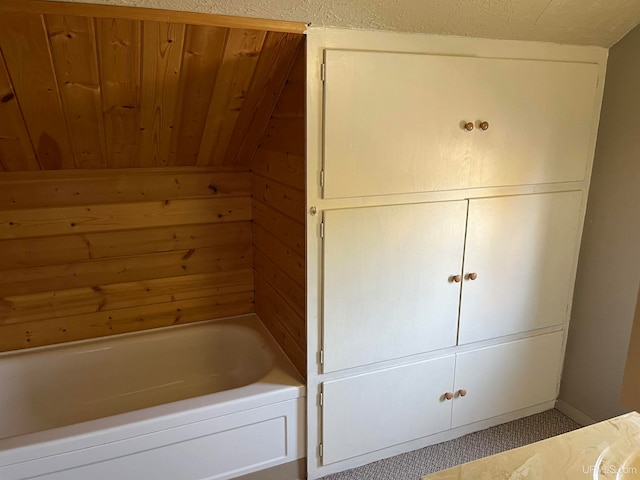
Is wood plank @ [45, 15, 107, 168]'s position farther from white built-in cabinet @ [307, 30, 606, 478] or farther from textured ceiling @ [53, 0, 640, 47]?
white built-in cabinet @ [307, 30, 606, 478]

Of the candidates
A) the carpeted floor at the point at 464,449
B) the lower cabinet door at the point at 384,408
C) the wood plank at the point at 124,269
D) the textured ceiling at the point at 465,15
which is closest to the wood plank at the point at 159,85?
the textured ceiling at the point at 465,15

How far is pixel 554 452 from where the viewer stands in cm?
105

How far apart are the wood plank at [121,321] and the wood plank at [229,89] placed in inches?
29.9

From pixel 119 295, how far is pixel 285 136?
3.82 feet

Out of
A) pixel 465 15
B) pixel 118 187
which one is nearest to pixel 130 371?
pixel 118 187

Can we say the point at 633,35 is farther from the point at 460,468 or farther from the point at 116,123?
the point at 116,123

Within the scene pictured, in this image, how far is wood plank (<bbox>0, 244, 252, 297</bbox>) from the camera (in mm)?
2158

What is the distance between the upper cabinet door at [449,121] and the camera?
1716 millimetres

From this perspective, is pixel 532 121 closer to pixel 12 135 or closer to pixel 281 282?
pixel 281 282

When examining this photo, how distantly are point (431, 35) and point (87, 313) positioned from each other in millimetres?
1959

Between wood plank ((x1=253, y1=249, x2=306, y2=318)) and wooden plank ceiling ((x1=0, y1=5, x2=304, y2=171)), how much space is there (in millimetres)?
579

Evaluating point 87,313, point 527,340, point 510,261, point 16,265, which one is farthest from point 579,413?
point 16,265

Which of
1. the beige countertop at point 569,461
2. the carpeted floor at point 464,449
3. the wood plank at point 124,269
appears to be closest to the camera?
the beige countertop at point 569,461

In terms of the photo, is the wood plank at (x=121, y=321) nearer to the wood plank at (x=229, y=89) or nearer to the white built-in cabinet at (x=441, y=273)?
the wood plank at (x=229, y=89)
